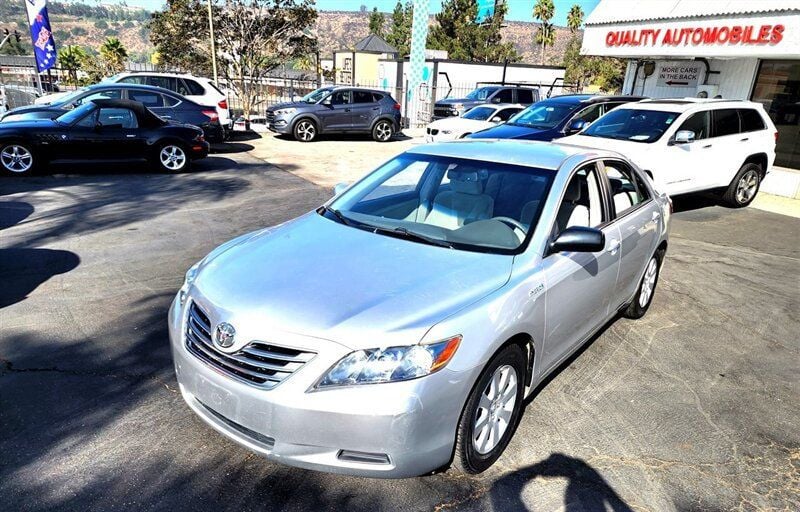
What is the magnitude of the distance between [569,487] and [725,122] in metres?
9.02

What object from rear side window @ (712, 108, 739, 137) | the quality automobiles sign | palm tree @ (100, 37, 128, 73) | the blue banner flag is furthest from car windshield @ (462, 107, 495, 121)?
palm tree @ (100, 37, 128, 73)

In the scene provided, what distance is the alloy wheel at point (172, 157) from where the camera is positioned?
10.9 meters

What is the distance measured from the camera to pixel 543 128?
11.3 meters

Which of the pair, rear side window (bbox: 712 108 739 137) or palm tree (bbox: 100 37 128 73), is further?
palm tree (bbox: 100 37 128 73)

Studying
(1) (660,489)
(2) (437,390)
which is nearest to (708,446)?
(1) (660,489)

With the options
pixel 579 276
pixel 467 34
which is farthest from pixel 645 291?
pixel 467 34

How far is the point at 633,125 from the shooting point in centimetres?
946

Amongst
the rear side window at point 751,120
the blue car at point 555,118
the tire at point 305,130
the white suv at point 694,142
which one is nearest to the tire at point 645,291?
the white suv at point 694,142

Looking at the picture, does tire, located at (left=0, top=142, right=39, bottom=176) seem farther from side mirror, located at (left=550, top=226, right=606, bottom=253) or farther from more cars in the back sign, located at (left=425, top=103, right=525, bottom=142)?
side mirror, located at (left=550, top=226, right=606, bottom=253)

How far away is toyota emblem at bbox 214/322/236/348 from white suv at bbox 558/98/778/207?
7.29 m

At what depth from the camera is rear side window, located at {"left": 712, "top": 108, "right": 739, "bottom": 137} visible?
9484 mm

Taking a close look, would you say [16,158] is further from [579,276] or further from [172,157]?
[579,276]

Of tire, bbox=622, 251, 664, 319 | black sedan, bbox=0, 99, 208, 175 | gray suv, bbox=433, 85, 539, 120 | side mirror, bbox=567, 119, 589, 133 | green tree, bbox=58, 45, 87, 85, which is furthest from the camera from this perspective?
green tree, bbox=58, 45, 87, 85

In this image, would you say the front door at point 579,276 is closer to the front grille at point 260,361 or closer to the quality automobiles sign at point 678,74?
the front grille at point 260,361
